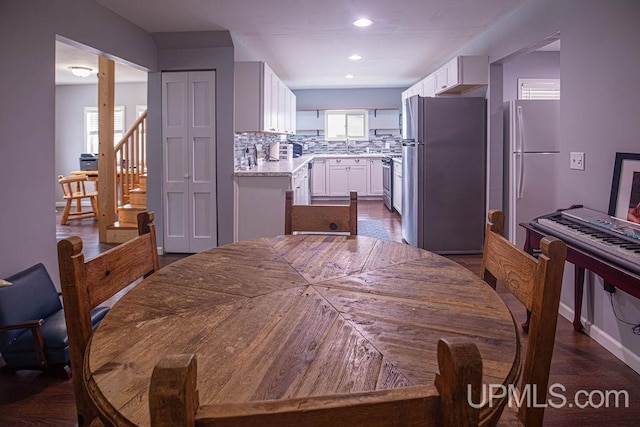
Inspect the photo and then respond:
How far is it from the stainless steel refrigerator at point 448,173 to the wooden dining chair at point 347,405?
4659 mm

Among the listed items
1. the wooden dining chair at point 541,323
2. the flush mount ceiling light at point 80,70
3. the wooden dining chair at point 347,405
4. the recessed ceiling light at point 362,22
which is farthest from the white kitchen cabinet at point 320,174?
the wooden dining chair at point 347,405

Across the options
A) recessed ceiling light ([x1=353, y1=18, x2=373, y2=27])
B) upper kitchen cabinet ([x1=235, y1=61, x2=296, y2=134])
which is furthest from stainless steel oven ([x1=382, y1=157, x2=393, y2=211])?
recessed ceiling light ([x1=353, y1=18, x2=373, y2=27])

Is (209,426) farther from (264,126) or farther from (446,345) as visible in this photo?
(264,126)

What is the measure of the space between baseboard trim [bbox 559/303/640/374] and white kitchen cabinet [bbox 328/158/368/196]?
6962 mm

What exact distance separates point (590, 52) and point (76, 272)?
300cm

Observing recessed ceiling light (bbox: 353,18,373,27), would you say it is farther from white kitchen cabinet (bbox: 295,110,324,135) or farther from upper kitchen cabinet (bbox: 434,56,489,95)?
white kitchen cabinet (bbox: 295,110,324,135)

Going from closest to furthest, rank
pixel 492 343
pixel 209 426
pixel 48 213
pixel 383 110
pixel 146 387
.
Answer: pixel 209 426
pixel 146 387
pixel 492 343
pixel 48 213
pixel 383 110

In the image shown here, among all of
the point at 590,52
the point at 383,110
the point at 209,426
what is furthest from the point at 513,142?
the point at 383,110

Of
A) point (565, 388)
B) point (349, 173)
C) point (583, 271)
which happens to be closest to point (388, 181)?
point (349, 173)

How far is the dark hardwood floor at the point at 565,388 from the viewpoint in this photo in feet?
6.68

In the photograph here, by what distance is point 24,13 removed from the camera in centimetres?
286

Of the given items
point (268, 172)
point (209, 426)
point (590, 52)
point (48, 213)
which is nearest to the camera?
point (209, 426)

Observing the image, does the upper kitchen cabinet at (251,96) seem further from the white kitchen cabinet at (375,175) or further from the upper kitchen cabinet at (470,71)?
the white kitchen cabinet at (375,175)

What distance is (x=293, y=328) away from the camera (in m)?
1.11
